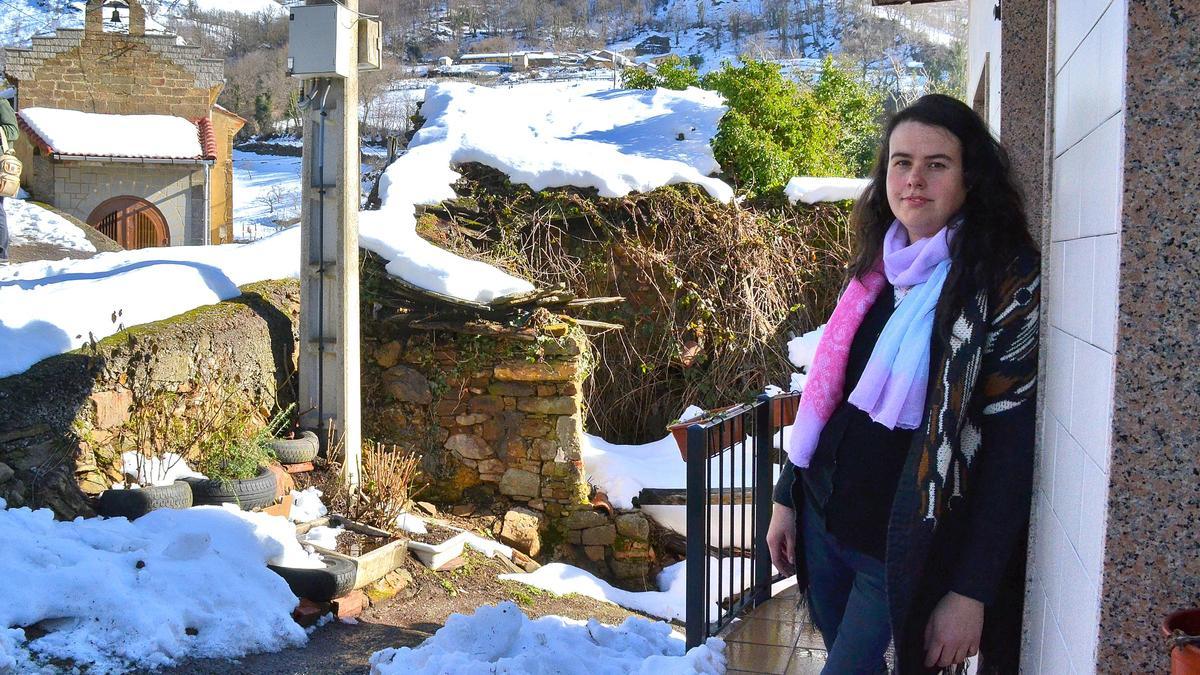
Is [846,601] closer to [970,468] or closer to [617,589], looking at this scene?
[970,468]

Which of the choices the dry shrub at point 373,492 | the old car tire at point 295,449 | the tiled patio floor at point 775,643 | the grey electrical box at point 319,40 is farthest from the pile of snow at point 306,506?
the tiled patio floor at point 775,643

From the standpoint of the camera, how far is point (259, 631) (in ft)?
13.6

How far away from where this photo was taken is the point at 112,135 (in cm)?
2058

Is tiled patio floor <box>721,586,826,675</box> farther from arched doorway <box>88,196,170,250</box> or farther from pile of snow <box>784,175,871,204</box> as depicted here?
arched doorway <box>88,196,170,250</box>

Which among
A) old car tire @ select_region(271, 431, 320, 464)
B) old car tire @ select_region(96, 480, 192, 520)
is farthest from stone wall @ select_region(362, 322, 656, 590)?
old car tire @ select_region(96, 480, 192, 520)

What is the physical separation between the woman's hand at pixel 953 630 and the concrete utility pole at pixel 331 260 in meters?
5.36

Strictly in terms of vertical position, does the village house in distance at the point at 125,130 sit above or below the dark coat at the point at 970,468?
above

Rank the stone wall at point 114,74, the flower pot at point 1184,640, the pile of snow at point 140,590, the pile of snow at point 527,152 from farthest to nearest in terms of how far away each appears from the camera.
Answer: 1. the stone wall at point 114,74
2. the pile of snow at point 527,152
3. the pile of snow at point 140,590
4. the flower pot at point 1184,640

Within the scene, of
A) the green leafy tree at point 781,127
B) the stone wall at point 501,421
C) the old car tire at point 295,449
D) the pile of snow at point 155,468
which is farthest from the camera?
the green leafy tree at point 781,127

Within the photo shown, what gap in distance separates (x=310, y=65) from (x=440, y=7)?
51786mm

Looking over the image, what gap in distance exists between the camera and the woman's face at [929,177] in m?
1.94

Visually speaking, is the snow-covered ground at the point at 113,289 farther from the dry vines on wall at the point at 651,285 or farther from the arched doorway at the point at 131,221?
the arched doorway at the point at 131,221

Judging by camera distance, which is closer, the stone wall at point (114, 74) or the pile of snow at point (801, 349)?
the pile of snow at point (801, 349)

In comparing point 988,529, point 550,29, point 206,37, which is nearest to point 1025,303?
point 988,529
